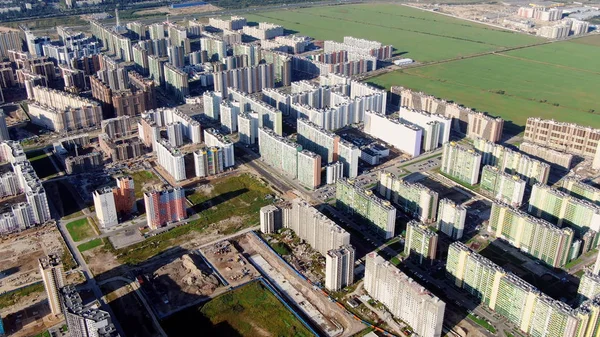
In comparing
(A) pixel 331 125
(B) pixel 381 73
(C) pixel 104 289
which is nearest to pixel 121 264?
(C) pixel 104 289

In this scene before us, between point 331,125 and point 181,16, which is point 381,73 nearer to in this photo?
point 331,125

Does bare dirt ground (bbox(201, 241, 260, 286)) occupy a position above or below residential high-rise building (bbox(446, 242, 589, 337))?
below

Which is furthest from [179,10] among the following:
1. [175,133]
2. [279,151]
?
[279,151]

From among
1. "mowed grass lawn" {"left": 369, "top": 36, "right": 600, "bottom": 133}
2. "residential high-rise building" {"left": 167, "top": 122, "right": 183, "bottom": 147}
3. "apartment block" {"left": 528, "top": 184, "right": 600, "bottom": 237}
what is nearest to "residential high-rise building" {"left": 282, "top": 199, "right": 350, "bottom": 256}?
"apartment block" {"left": 528, "top": 184, "right": 600, "bottom": 237}

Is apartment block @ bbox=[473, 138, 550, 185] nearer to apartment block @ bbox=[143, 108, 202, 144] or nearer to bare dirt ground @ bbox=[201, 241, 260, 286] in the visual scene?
bare dirt ground @ bbox=[201, 241, 260, 286]

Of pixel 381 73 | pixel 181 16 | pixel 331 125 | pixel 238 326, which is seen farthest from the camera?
pixel 181 16

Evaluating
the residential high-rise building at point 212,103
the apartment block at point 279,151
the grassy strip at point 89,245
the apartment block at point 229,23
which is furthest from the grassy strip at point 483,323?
the apartment block at point 229,23
